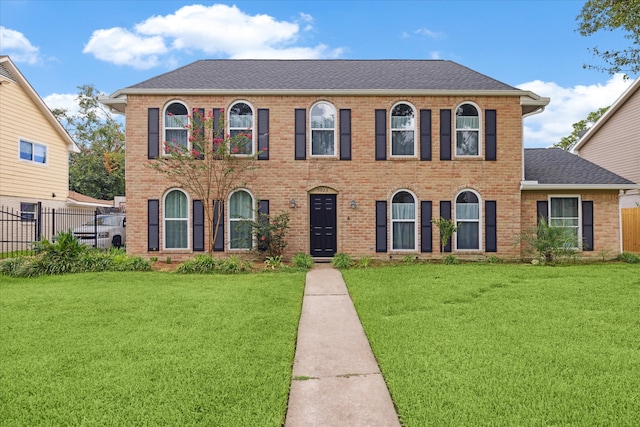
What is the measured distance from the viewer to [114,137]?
3409 cm

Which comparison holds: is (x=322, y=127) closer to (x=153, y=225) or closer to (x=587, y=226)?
(x=153, y=225)

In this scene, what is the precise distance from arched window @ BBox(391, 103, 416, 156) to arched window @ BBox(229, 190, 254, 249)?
16.8 feet

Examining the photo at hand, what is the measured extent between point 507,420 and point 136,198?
12.1 metres

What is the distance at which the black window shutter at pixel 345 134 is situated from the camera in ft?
40.9

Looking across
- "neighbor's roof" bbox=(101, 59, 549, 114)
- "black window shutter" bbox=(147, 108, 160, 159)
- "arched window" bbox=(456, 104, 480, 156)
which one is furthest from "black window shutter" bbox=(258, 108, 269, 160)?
"arched window" bbox=(456, 104, 480, 156)

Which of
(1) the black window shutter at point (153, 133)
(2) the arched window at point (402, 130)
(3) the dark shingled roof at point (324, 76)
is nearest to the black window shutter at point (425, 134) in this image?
(2) the arched window at point (402, 130)

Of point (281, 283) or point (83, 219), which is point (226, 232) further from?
point (83, 219)

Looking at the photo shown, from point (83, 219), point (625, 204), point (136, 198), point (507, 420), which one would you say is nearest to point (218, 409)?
point (507, 420)

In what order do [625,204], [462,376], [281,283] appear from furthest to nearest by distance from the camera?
1. [625,204]
2. [281,283]
3. [462,376]

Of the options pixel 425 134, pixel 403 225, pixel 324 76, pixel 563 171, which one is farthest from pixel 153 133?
pixel 563 171

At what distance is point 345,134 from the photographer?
12461 millimetres

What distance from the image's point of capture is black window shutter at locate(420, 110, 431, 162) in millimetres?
12500

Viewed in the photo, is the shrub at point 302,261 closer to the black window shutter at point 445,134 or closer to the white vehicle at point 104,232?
the black window shutter at point 445,134

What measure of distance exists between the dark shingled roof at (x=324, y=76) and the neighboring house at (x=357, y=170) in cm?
14
